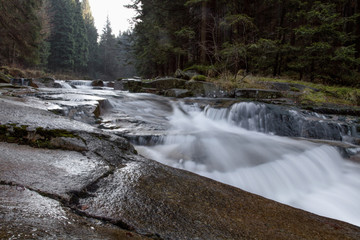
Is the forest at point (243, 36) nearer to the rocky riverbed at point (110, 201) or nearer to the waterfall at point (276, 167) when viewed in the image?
the waterfall at point (276, 167)

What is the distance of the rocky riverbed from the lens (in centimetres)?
95

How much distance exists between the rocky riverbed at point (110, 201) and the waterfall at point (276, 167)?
46.7 inches

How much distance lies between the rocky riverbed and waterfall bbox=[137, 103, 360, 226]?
46.7 inches

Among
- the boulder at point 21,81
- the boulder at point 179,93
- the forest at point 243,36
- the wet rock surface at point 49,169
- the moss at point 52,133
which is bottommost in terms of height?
the wet rock surface at point 49,169

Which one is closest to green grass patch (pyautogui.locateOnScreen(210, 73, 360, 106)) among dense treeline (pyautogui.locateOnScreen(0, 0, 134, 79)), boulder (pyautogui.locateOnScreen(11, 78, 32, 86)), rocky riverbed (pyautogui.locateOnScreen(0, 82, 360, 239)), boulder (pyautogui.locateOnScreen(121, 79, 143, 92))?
boulder (pyautogui.locateOnScreen(121, 79, 143, 92))

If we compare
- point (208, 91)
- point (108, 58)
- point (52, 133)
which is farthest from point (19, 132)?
point (108, 58)

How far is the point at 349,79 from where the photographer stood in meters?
10.7

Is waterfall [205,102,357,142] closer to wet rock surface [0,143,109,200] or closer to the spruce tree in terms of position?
wet rock surface [0,143,109,200]

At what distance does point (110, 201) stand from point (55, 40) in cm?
4499

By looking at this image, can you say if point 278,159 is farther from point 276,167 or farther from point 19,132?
point 19,132

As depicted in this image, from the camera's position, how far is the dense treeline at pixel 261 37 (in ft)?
34.0

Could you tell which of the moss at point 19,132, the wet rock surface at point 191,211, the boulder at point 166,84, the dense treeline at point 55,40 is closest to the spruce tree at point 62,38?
the dense treeline at point 55,40

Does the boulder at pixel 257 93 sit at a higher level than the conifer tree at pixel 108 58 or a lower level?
lower

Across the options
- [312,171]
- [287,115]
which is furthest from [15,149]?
[287,115]
